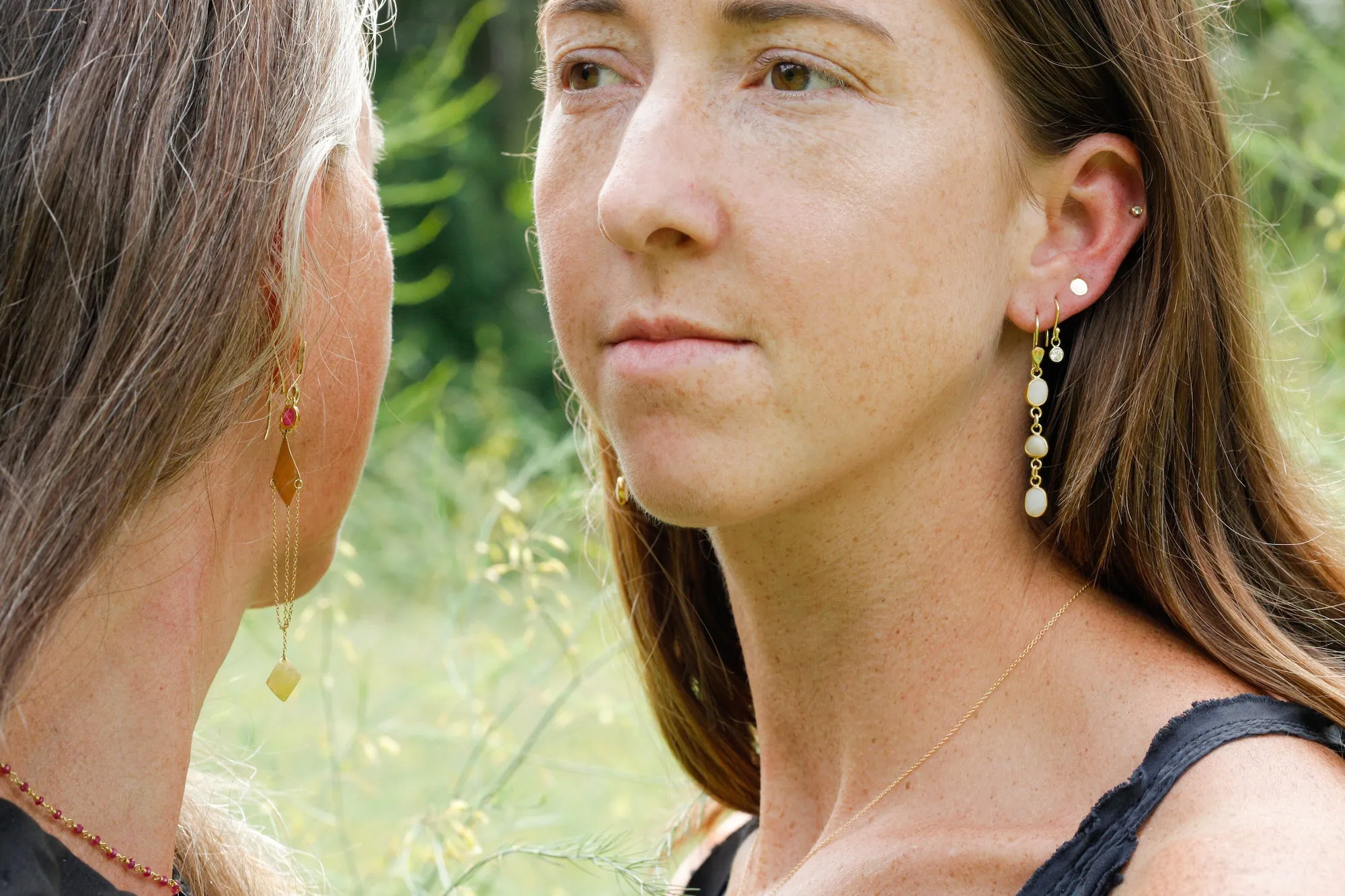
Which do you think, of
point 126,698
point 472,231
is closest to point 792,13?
point 126,698

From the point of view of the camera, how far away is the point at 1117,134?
69.5 inches

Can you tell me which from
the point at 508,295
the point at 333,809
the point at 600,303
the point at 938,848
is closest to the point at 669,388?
the point at 600,303

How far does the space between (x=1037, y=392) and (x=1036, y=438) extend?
0.20 ft

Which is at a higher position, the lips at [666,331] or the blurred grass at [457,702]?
the lips at [666,331]

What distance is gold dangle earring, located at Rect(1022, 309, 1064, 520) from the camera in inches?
71.3

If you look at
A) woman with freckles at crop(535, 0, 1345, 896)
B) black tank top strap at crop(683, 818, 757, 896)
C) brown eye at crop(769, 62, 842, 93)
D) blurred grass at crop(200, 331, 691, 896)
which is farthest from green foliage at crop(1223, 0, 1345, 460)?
blurred grass at crop(200, 331, 691, 896)

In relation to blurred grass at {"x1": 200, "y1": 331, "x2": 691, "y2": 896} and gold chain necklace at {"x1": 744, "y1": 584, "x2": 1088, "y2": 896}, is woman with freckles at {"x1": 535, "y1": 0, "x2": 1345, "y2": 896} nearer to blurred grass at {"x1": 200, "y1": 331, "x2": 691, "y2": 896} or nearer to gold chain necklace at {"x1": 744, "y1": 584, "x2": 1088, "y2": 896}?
gold chain necklace at {"x1": 744, "y1": 584, "x2": 1088, "y2": 896}

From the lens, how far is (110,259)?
1395mm

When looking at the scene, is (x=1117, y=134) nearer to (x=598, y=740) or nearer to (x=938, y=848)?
(x=938, y=848)

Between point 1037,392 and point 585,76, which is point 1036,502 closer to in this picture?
point 1037,392

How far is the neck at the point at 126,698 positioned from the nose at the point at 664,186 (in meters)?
0.57

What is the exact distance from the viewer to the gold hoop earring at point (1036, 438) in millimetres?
1811

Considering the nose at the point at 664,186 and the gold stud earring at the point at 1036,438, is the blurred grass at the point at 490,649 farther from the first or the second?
the nose at the point at 664,186

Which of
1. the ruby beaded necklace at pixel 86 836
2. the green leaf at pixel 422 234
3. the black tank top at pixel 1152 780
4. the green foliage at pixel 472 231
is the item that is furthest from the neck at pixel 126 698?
the green foliage at pixel 472 231
